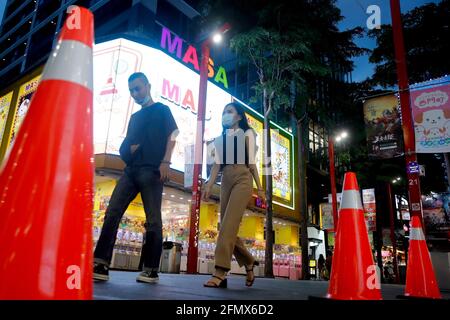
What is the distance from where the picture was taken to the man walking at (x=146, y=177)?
11.9 ft

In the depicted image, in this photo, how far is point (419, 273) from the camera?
162 inches

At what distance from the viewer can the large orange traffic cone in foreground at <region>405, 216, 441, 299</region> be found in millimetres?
4047

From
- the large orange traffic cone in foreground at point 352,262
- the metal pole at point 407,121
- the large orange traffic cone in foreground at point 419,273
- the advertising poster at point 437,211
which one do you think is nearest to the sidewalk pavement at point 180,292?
the large orange traffic cone in foreground at point 419,273

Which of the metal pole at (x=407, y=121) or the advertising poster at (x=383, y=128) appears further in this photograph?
the advertising poster at (x=383, y=128)

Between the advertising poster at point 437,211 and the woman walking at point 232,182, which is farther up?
the advertising poster at point 437,211

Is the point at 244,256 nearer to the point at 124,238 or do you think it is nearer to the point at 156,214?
→ the point at 156,214

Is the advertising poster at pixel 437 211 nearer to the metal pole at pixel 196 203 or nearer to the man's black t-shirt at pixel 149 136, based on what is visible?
the metal pole at pixel 196 203

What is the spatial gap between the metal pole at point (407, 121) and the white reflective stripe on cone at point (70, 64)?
236 inches

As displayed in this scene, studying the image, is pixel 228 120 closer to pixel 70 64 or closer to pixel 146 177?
pixel 146 177

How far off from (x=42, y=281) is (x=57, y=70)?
A: 0.84 metres

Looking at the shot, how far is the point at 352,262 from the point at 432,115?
5911 mm

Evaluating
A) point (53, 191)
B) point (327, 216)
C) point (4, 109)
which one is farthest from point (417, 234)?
point (4, 109)

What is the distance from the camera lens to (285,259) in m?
19.4
